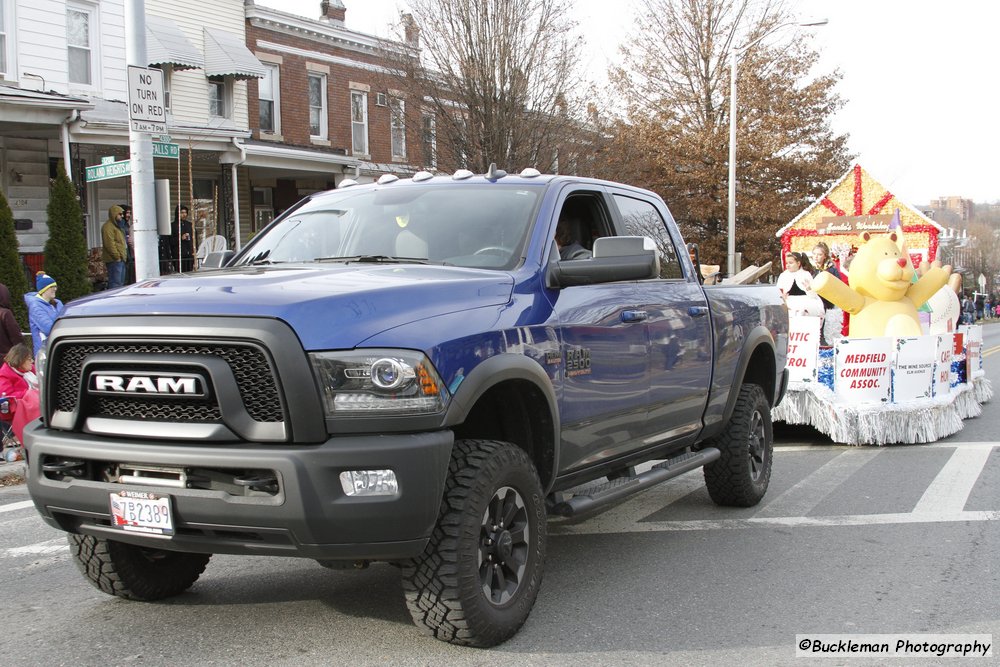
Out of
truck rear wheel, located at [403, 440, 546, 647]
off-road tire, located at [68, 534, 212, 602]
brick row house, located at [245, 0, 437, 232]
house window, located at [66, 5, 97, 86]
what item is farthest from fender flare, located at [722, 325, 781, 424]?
house window, located at [66, 5, 97, 86]

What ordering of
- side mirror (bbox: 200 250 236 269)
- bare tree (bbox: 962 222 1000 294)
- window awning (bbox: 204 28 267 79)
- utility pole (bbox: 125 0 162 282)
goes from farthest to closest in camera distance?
bare tree (bbox: 962 222 1000 294), window awning (bbox: 204 28 267 79), utility pole (bbox: 125 0 162 282), side mirror (bbox: 200 250 236 269)

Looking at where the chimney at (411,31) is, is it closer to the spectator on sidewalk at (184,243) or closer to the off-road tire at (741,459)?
the spectator on sidewalk at (184,243)

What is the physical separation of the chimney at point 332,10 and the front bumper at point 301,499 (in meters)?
26.4

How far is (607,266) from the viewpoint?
4.42 m

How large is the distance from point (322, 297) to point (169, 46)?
65.3ft

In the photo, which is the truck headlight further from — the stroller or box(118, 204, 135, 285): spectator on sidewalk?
box(118, 204, 135, 285): spectator on sidewalk

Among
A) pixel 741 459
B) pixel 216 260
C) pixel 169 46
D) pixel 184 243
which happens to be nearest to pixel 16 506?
pixel 216 260

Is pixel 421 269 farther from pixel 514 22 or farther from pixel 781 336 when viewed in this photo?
pixel 514 22

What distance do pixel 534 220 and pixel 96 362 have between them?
2.08 metres

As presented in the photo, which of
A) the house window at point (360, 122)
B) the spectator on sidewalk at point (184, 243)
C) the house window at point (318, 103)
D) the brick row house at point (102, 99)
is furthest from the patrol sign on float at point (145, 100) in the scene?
the house window at point (360, 122)

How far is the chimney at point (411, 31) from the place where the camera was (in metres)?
20.2

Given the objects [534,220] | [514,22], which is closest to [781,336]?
[534,220]

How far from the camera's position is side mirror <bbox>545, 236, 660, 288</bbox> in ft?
14.6

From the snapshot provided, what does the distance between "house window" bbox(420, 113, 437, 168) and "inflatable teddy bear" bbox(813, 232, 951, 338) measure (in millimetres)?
11839
